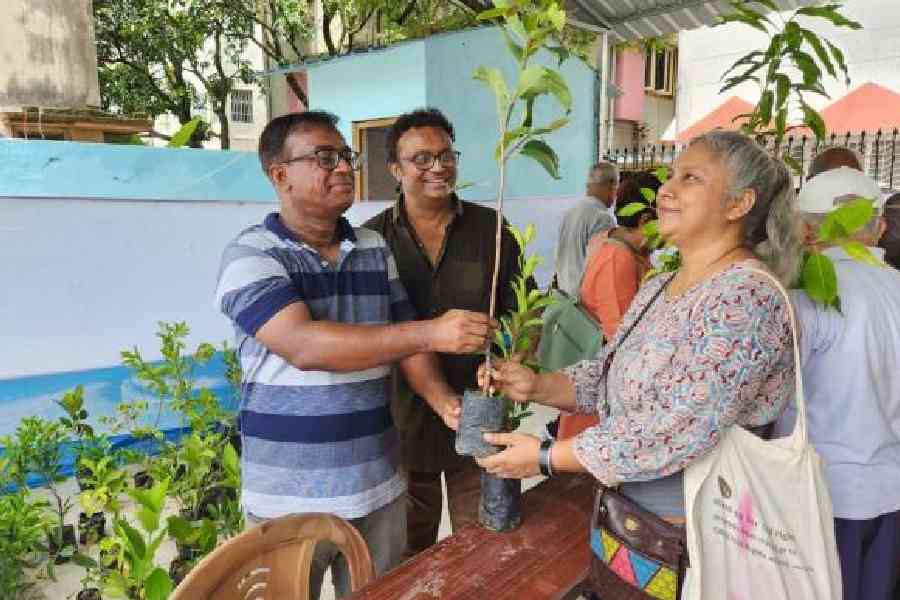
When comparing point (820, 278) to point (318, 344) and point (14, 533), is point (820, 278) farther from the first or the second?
point (14, 533)

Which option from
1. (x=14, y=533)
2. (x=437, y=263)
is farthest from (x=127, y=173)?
(x=437, y=263)

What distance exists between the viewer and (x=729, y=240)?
125 centimetres

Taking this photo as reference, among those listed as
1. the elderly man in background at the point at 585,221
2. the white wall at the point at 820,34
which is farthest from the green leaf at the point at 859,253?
the white wall at the point at 820,34

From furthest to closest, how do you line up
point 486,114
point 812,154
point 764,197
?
point 486,114, point 812,154, point 764,197

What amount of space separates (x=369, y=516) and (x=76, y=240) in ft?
9.58

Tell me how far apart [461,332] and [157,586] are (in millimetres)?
737

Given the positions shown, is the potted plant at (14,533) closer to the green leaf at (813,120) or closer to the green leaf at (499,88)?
the green leaf at (499,88)

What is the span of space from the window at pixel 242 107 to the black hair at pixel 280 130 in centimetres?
1636

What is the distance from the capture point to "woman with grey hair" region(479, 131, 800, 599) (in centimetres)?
110

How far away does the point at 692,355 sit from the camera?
3.65ft

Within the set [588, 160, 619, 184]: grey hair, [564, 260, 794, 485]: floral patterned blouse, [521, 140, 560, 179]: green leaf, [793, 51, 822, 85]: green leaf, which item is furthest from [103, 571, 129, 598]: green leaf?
[588, 160, 619, 184]: grey hair

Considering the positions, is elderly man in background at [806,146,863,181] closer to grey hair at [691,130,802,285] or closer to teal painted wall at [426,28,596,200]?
grey hair at [691,130,802,285]

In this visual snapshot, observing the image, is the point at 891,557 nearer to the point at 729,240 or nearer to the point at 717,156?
the point at 729,240

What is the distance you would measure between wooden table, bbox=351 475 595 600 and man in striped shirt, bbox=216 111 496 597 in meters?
0.27
